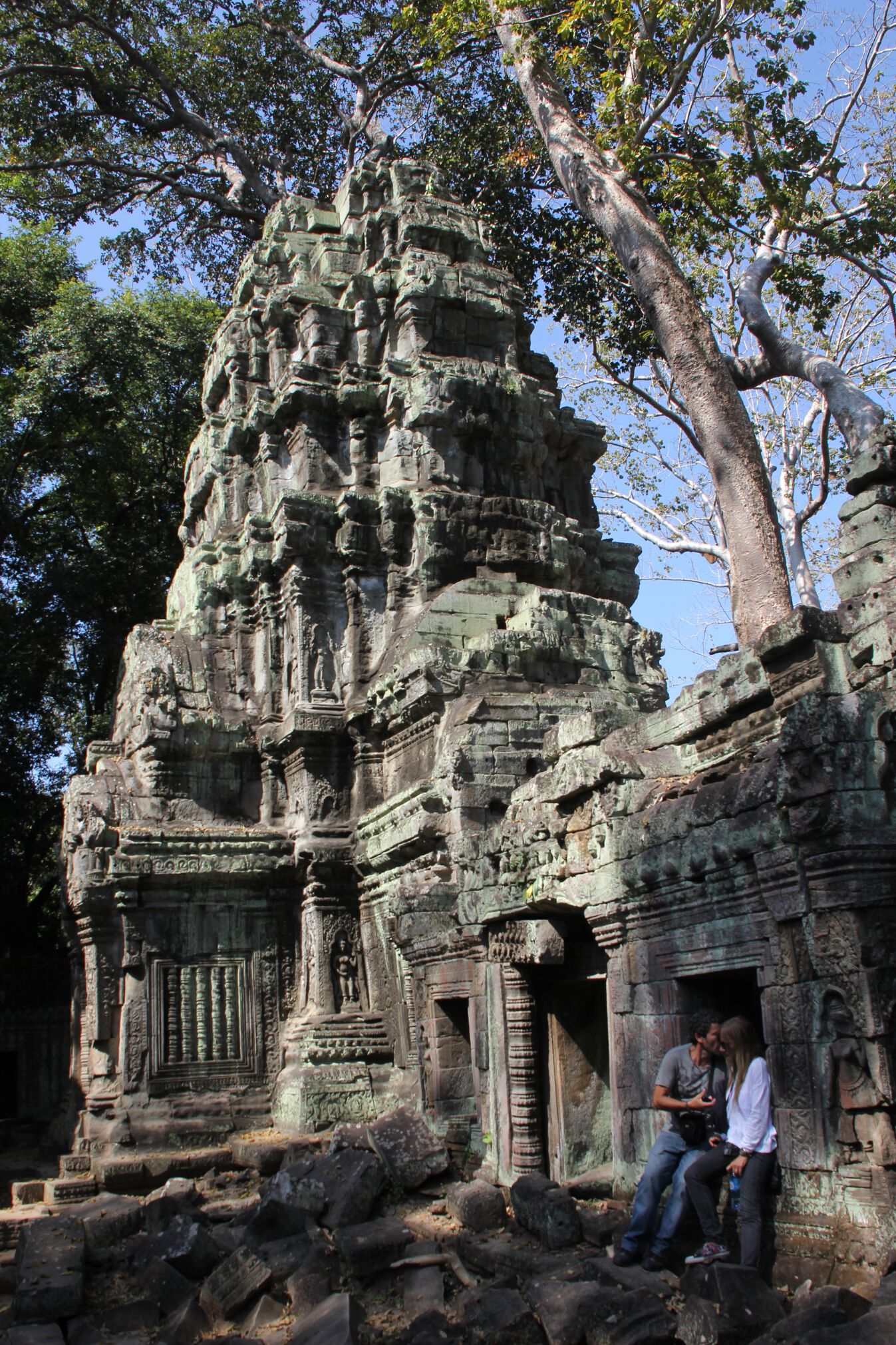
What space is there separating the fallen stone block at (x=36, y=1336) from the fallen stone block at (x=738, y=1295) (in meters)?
3.81

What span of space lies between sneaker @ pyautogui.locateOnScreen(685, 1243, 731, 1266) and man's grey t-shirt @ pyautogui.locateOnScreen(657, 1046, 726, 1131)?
0.61m

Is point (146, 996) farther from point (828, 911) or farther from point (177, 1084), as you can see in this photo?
point (828, 911)

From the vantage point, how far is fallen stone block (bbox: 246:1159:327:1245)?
27.7 feet

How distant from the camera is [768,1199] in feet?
19.6

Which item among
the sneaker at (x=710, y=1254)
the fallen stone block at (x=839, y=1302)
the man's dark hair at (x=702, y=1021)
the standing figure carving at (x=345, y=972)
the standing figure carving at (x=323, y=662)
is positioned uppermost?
the standing figure carving at (x=323, y=662)

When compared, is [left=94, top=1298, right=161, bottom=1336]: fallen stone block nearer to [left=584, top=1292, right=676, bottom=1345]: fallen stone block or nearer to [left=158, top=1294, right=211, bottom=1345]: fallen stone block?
[left=158, top=1294, right=211, bottom=1345]: fallen stone block

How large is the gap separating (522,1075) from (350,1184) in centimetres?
147

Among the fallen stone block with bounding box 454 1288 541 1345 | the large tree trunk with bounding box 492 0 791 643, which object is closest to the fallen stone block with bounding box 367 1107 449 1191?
the fallen stone block with bounding box 454 1288 541 1345

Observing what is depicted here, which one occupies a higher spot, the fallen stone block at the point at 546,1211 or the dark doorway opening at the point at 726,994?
the dark doorway opening at the point at 726,994

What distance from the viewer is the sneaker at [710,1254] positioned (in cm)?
586

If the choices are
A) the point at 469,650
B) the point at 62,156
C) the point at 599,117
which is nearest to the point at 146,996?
the point at 469,650

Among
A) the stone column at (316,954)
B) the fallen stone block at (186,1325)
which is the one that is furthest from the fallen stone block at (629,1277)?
the stone column at (316,954)

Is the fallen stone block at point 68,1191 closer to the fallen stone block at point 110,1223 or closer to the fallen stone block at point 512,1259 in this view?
the fallen stone block at point 110,1223

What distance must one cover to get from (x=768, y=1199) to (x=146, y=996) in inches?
334
